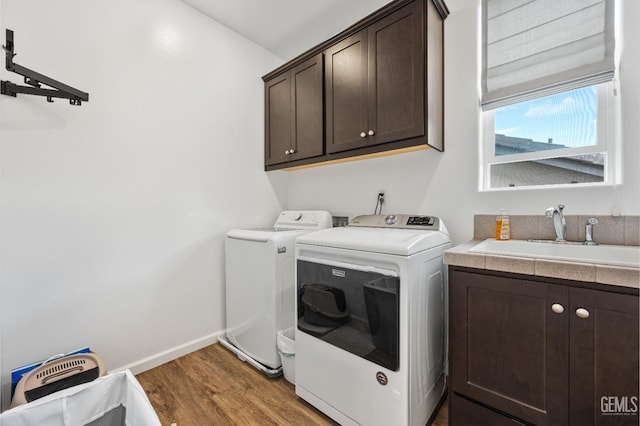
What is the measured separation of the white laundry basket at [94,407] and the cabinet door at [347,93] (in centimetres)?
179

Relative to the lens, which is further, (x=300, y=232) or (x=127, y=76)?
(x=300, y=232)

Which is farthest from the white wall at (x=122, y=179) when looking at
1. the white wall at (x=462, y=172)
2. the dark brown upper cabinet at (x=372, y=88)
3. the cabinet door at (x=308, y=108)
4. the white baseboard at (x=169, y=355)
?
the white wall at (x=462, y=172)

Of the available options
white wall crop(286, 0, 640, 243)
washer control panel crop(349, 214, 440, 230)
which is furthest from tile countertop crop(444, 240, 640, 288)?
white wall crop(286, 0, 640, 243)

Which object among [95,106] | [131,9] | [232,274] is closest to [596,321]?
[232,274]

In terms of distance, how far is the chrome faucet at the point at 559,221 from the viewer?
1369 millimetres

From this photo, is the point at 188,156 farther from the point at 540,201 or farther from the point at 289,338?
the point at 540,201

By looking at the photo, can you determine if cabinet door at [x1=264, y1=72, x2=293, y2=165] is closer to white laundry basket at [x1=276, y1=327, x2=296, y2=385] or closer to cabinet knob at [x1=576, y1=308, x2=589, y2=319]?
white laundry basket at [x1=276, y1=327, x2=296, y2=385]

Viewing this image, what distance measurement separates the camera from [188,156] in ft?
7.13

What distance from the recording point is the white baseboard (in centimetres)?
189

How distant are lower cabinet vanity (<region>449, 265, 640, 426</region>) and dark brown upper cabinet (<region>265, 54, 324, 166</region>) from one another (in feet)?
4.98

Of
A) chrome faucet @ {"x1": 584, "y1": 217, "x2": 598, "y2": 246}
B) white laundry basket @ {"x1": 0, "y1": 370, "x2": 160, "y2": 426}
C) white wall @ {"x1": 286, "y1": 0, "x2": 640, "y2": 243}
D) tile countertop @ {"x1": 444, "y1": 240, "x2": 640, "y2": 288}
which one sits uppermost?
white wall @ {"x1": 286, "y1": 0, "x2": 640, "y2": 243}

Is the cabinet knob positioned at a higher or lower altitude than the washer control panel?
lower

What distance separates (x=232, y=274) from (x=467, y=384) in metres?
1.76

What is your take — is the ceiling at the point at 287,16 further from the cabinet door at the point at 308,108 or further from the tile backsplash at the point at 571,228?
the tile backsplash at the point at 571,228
